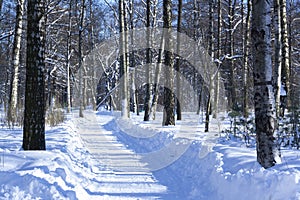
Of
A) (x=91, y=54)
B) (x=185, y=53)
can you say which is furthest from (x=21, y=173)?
(x=91, y=54)

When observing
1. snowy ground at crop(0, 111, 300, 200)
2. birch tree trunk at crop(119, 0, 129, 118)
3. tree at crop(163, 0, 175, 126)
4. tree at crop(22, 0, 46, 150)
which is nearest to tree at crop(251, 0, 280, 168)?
snowy ground at crop(0, 111, 300, 200)

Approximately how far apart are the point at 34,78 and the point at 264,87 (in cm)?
475

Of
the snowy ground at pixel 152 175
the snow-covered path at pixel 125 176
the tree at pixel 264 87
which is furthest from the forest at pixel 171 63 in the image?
the snow-covered path at pixel 125 176

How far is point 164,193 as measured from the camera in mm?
5559

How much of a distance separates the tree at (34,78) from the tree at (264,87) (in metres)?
4.51

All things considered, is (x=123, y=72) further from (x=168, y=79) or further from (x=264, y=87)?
(x=264, y=87)

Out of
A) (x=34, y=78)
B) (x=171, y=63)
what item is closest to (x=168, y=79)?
(x=171, y=63)

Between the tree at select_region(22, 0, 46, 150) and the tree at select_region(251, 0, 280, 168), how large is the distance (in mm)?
4507

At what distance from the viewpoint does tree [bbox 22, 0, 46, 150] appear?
6.94 m

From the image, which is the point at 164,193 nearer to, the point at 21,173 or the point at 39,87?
the point at 21,173

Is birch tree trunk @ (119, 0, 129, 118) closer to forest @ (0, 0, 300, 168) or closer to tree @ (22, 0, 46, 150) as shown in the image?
forest @ (0, 0, 300, 168)

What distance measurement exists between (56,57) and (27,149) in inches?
931

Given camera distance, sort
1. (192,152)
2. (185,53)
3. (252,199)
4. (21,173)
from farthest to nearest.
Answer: (185,53) < (192,152) < (21,173) < (252,199)

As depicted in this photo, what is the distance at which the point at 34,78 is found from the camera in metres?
6.97
